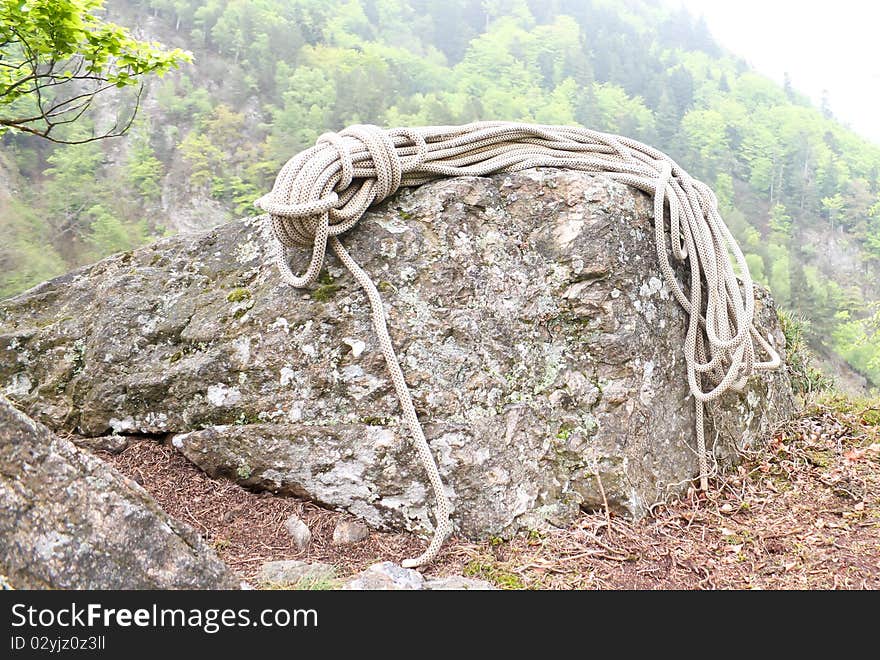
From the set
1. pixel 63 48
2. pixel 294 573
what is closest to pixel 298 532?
pixel 294 573

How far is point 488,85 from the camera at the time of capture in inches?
2601

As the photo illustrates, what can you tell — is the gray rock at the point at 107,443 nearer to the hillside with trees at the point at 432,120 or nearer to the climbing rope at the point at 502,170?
the climbing rope at the point at 502,170

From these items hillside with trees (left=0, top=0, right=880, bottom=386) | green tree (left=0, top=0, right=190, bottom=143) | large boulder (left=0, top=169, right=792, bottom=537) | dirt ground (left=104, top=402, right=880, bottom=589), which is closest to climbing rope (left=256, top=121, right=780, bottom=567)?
Result: large boulder (left=0, top=169, right=792, bottom=537)

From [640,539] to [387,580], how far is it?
122 centimetres

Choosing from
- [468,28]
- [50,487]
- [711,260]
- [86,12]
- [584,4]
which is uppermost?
[584,4]

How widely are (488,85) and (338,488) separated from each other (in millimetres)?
68643

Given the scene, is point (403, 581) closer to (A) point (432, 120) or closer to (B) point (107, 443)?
(B) point (107, 443)

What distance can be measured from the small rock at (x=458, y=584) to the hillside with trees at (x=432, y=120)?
74.5 feet

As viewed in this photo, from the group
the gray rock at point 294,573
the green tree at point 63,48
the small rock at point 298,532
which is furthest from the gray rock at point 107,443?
the green tree at point 63,48

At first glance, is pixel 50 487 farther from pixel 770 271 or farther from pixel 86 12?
pixel 770 271

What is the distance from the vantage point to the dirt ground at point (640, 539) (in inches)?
99.1

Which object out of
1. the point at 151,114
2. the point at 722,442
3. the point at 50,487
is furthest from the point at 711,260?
the point at 151,114

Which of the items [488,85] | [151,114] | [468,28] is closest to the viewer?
[151,114]

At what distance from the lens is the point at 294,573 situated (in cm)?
242
